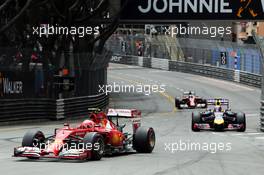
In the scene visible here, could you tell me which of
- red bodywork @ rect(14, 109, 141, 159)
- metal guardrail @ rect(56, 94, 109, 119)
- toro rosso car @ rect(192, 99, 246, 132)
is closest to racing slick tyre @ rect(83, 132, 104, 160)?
red bodywork @ rect(14, 109, 141, 159)

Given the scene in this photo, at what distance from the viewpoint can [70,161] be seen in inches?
617

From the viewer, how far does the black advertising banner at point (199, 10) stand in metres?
31.6

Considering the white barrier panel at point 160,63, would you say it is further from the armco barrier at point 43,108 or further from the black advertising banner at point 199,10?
the black advertising banner at point 199,10

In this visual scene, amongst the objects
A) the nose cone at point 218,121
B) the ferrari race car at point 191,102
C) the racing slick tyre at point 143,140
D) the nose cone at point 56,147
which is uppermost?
the nose cone at point 56,147

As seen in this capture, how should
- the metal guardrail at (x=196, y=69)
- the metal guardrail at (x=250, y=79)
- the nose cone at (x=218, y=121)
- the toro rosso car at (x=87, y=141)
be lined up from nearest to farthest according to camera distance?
the toro rosso car at (x=87, y=141) < the nose cone at (x=218, y=121) < the metal guardrail at (x=250, y=79) < the metal guardrail at (x=196, y=69)

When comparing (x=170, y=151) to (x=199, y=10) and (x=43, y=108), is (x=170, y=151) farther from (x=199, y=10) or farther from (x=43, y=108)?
(x=199, y=10)

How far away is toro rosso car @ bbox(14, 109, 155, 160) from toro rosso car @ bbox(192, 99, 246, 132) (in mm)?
8193

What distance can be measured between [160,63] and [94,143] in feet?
168

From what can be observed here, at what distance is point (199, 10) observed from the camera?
31703 millimetres

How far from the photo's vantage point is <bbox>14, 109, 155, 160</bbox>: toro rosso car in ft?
50.7

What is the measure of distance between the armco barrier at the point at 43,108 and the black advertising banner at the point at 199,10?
480 centimetres

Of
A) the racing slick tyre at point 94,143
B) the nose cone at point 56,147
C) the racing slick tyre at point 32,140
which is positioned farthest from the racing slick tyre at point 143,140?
the nose cone at point 56,147

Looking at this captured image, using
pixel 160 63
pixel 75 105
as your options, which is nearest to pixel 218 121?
pixel 75 105

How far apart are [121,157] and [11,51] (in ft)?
41.1
